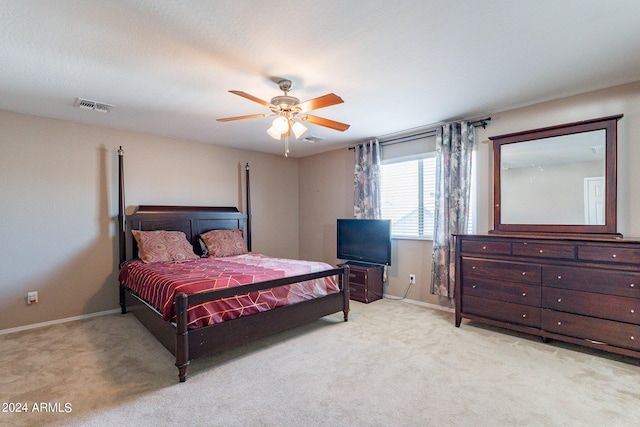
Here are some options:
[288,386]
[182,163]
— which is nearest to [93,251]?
[182,163]

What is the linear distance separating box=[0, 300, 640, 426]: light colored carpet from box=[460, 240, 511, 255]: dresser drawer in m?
0.86

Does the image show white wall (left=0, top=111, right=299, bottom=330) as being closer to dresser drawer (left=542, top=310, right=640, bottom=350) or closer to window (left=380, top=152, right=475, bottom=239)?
window (left=380, top=152, right=475, bottom=239)

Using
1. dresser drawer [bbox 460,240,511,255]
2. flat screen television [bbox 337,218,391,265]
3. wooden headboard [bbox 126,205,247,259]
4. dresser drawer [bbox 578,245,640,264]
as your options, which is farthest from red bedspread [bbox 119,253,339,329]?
dresser drawer [bbox 578,245,640,264]

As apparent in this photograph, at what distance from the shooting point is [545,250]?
294 centimetres

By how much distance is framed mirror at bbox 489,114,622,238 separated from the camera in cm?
298

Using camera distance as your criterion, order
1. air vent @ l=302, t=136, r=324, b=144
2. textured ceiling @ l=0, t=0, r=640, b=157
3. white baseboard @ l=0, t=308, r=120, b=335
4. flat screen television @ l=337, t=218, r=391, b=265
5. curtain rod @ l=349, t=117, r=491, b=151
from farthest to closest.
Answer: air vent @ l=302, t=136, r=324, b=144, flat screen television @ l=337, t=218, r=391, b=265, curtain rod @ l=349, t=117, r=491, b=151, white baseboard @ l=0, t=308, r=120, b=335, textured ceiling @ l=0, t=0, r=640, b=157

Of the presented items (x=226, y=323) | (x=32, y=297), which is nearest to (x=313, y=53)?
(x=226, y=323)

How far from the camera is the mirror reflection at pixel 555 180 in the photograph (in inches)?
120

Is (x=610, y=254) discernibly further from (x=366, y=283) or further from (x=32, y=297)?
(x=32, y=297)

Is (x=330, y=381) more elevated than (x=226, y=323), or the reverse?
(x=226, y=323)

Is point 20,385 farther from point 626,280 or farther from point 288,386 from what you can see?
point 626,280

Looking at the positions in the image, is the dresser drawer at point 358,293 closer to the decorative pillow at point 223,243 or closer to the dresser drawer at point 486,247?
the dresser drawer at point 486,247

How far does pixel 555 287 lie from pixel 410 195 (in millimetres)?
2175

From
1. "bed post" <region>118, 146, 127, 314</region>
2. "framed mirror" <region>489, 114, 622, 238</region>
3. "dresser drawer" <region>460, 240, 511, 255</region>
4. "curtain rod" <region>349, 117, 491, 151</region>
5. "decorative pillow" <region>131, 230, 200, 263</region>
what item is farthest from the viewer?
"bed post" <region>118, 146, 127, 314</region>
